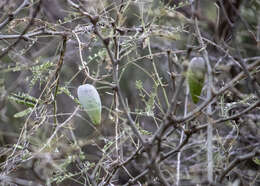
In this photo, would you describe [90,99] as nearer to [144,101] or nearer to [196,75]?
[144,101]

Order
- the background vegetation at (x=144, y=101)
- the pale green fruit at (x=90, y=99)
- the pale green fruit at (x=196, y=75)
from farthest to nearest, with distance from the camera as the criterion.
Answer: the pale green fruit at (x=90, y=99) → the pale green fruit at (x=196, y=75) → the background vegetation at (x=144, y=101)

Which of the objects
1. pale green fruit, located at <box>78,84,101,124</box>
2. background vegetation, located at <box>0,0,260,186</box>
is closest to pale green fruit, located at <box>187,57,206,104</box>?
background vegetation, located at <box>0,0,260,186</box>

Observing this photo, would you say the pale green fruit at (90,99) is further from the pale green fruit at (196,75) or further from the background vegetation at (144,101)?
the pale green fruit at (196,75)

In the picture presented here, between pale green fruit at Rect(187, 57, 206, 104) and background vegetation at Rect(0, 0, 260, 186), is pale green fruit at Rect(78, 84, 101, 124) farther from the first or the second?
pale green fruit at Rect(187, 57, 206, 104)

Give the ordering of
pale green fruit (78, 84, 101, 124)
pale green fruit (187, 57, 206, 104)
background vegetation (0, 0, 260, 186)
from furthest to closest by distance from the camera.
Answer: pale green fruit (78, 84, 101, 124) → pale green fruit (187, 57, 206, 104) → background vegetation (0, 0, 260, 186)

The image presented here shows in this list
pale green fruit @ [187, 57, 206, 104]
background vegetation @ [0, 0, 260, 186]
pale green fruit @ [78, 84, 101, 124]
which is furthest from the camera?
pale green fruit @ [78, 84, 101, 124]

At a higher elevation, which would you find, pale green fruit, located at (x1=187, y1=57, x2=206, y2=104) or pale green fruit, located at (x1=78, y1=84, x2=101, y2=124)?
pale green fruit, located at (x1=187, y1=57, x2=206, y2=104)

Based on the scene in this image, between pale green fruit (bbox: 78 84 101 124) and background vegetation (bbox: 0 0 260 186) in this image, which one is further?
pale green fruit (bbox: 78 84 101 124)

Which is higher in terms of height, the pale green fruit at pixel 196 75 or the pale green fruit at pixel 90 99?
the pale green fruit at pixel 196 75

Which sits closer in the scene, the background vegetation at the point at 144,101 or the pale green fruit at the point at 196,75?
the background vegetation at the point at 144,101

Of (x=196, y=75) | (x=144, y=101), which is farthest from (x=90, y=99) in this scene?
(x=196, y=75)

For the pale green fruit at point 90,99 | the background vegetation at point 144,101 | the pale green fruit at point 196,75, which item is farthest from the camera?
the pale green fruit at point 90,99

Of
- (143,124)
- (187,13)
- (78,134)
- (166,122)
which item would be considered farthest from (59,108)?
(166,122)

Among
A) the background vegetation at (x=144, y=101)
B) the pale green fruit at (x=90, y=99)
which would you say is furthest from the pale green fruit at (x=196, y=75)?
the pale green fruit at (x=90, y=99)
